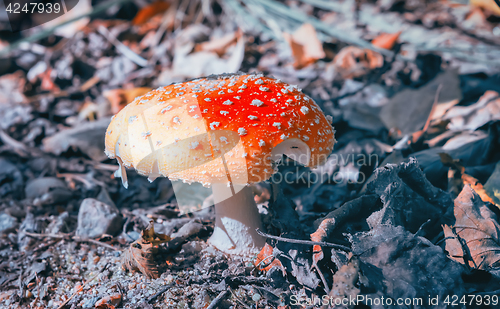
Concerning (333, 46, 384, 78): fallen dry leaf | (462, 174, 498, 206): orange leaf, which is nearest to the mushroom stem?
(462, 174, 498, 206): orange leaf

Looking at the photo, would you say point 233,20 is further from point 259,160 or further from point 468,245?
point 468,245

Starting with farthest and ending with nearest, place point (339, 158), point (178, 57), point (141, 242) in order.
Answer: point (178, 57) → point (339, 158) → point (141, 242)

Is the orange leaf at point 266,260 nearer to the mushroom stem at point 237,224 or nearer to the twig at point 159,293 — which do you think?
the mushroom stem at point 237,224

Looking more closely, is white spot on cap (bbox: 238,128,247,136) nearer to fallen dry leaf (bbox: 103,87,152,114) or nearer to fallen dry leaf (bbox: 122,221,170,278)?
fallen dry leaf (bbox: 122,221,170,278)

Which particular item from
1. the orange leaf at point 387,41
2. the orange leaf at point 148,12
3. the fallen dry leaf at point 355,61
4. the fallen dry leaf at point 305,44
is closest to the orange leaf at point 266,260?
the fallen dry leaf at point 355,61

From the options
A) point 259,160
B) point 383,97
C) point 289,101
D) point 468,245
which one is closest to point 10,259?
point 259,160

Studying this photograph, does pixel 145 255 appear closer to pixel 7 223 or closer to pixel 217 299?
pixel 217 299
